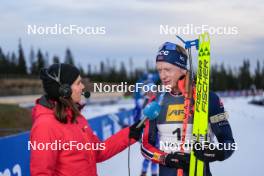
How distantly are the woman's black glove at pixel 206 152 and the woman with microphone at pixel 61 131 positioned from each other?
2.68 ft

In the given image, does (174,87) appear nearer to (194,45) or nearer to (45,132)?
(194,45)

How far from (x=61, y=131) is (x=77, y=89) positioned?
0.41 meters

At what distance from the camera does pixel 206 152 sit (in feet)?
10.9

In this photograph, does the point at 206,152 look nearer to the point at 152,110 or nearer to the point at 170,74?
the point at 152,110

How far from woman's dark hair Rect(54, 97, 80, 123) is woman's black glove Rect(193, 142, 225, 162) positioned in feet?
3.08

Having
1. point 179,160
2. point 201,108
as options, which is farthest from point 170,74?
point 179,160

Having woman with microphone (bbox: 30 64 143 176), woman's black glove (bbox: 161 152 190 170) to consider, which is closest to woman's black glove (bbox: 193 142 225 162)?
woman's black glove (bbox: 161 152 190 170)

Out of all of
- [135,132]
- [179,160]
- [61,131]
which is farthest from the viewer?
[135,132]

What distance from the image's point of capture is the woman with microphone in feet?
10.3

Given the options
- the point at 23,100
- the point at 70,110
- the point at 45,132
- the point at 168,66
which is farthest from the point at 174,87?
the point at 23,100

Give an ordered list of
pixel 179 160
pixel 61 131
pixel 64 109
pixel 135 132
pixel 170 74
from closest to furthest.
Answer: pixel 61 131
pixel 64 109
pixel 179 160
pixel 170 74
pixel 135 132

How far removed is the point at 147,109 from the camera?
3.56 m

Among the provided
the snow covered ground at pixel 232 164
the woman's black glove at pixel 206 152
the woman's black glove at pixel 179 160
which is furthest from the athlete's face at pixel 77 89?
the snow covered ground at pixel 232 164

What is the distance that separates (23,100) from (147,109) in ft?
106
